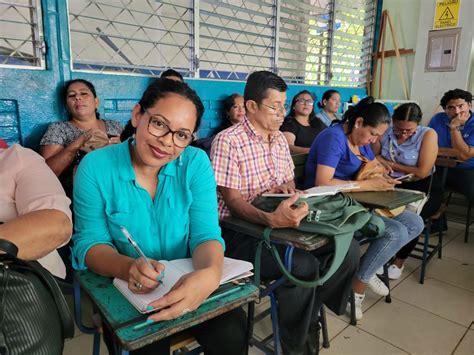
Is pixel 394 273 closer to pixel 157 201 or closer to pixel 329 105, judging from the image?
pixel 157 201

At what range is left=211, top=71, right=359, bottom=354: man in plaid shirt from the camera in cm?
147

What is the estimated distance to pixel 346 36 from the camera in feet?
16.6

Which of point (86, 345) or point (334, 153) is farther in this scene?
point (334, 153)

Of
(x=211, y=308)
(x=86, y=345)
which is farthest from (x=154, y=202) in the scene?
(x=86, y=345)

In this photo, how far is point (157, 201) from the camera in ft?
3.78

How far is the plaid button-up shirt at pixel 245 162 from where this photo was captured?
64.4 inches

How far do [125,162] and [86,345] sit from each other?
3.99ft

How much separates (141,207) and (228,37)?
3.21 m

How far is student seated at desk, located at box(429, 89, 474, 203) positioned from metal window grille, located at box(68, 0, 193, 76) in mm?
2425

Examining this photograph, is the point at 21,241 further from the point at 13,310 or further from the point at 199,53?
the point at 199,53

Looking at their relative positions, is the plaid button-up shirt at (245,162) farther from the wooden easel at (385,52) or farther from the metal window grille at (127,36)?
the wooden easel at (385,52)

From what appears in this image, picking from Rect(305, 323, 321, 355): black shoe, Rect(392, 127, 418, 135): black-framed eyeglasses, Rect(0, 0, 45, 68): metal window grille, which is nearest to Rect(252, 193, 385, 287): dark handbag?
Rect(305, 323, 321, 355): black shoe

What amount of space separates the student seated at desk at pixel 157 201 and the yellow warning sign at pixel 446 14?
454 cm

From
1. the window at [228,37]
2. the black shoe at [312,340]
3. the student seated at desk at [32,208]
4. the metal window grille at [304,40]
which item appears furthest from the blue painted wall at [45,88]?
the metal window grille at [304,40]
